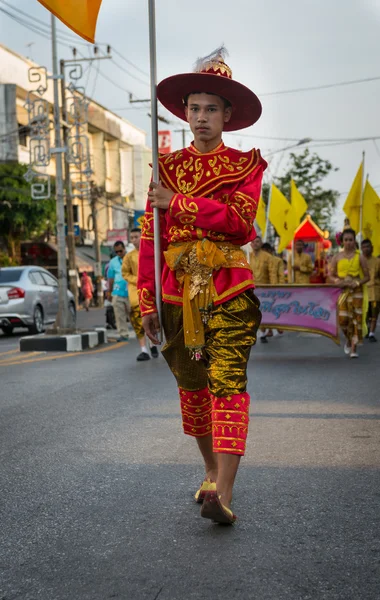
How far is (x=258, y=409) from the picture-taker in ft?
22.7

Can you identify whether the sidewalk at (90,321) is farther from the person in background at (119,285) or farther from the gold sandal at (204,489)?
the gold sandal at (204,489)

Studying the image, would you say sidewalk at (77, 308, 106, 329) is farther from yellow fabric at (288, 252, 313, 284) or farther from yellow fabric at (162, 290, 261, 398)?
yellow fabric at (162, 290, 261, 398)

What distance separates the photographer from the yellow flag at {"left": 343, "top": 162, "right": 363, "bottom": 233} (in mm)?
16172

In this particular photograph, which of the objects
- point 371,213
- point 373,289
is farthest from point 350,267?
point 371,213

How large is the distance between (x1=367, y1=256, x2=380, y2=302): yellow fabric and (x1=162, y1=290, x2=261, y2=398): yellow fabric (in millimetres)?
12186

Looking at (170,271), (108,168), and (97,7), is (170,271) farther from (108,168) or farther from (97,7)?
(108,168)

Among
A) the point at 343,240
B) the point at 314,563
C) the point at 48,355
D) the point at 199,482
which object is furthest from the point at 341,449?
the point at 48,355

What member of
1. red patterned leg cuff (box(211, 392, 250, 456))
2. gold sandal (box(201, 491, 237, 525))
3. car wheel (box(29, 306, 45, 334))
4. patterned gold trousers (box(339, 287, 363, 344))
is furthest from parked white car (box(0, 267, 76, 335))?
gold sandal (box(201, 491, 237, 525))

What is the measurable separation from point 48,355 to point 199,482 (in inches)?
357

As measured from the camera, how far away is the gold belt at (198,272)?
12.1 feet

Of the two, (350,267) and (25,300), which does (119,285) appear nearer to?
(25,300)

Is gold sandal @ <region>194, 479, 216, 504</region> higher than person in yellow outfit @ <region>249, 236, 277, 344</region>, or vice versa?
person in yellow outfit @ <region>249, 236, 277, 344</region>

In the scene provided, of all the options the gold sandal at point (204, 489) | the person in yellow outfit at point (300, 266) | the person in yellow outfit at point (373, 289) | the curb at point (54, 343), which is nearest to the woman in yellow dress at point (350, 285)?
the person in yellow outfit at point (373, 289)

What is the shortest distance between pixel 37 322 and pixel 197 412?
14939 millimetres
